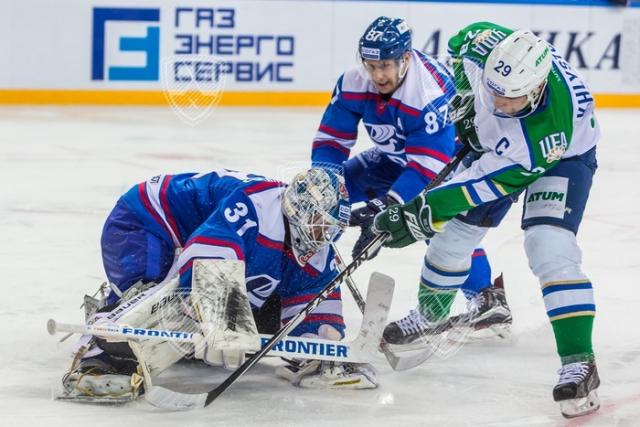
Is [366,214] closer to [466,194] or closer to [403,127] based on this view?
[403,127]

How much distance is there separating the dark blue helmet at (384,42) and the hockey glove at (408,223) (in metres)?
0.65

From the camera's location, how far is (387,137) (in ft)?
12.5

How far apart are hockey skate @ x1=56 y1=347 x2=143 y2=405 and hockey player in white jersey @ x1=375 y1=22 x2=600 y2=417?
0.72 metres

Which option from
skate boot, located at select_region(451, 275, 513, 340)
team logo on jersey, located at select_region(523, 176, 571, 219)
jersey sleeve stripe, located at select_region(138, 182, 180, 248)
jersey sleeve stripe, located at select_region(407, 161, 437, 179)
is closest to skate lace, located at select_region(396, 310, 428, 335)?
skate boot, located at select_region(451, 275, 513, 340)

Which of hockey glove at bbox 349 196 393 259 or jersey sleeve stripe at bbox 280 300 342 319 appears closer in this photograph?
jersey sleeve stripe at bbox 280 300 342 319

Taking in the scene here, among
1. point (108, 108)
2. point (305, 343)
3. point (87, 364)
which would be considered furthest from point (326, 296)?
point (108, 108)

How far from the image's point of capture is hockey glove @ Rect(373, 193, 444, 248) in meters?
3.03

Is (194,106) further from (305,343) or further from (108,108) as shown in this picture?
(305,343)

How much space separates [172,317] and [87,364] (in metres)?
0.23

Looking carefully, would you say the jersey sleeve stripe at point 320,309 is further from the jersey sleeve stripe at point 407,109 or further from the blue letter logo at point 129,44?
the blue letter logo at point 129,44

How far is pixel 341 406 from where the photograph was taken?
2984 millimetres

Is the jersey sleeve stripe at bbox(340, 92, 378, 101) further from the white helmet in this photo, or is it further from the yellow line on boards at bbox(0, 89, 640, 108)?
the yellow line on boards at bbox(0, 89, 640, 108)

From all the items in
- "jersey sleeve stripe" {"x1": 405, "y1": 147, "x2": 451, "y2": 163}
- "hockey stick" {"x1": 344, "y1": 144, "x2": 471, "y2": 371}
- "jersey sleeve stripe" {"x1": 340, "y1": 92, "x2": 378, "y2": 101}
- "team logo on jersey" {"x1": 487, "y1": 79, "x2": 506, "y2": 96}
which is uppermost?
"team logo on jersey" {"x1": 487, "y1": 79, "x2": 506, "y2": 96}

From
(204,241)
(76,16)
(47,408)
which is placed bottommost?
(47,408)
